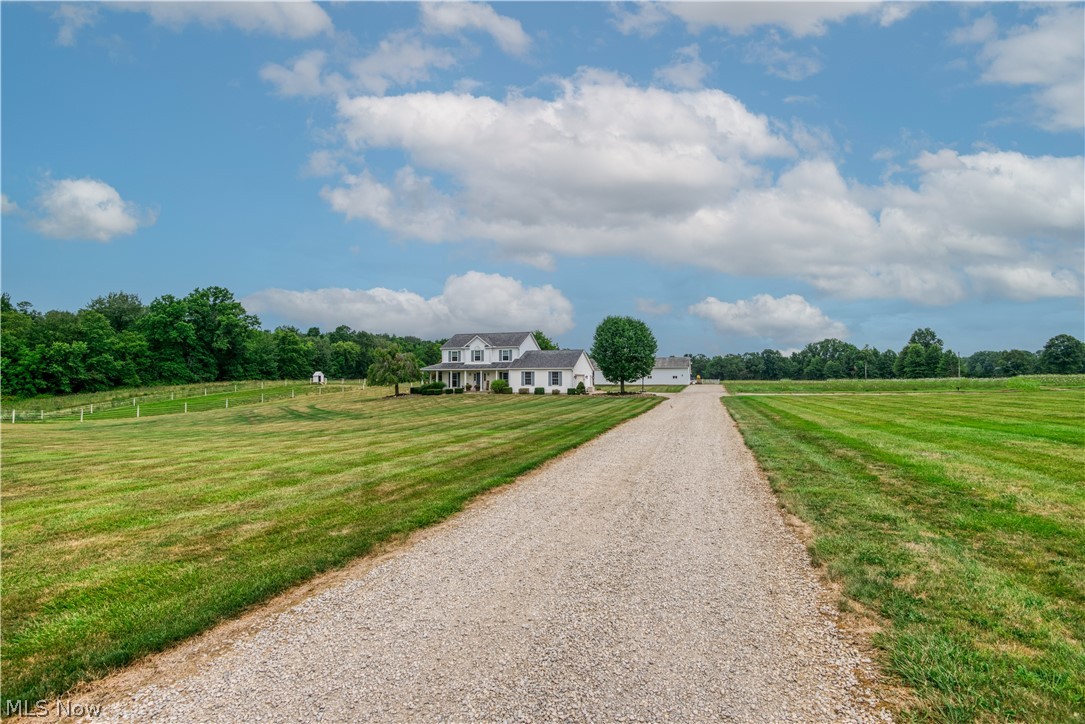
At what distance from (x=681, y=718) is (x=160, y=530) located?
7663 millimetres

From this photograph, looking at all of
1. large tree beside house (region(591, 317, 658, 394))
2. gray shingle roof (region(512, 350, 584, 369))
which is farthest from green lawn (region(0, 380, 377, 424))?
large tree beside house (region(591, 317, 658, 394))

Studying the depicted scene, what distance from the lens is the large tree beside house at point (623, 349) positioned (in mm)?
56250

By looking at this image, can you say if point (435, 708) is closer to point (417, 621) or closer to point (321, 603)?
point (417, 621)

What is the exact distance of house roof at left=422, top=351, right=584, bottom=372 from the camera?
55.8 meters

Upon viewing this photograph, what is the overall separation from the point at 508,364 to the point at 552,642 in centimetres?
5366

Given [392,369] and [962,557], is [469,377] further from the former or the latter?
[962,557]

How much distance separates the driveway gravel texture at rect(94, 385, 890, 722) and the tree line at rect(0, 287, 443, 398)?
45005 mm

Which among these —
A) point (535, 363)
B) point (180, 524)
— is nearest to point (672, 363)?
point (535, 363)

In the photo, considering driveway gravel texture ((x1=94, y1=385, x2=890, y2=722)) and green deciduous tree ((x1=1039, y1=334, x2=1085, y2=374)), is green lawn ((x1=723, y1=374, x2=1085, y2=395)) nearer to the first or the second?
green deciduous tree ((x1=1039, y1=334, x2=1085, y2=374))

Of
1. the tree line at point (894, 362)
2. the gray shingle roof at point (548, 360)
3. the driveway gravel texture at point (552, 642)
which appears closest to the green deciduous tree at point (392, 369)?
A: the gray shingle roof at point (548, 360)

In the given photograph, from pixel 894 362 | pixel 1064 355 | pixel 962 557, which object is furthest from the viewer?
pixel 894 362

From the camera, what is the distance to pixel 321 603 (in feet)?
17.2

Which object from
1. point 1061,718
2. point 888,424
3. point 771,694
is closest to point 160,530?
point 771,694

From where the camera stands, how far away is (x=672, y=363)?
8694cm
